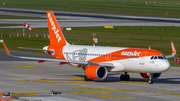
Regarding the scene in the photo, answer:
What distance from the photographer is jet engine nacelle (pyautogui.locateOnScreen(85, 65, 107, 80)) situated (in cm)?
4689

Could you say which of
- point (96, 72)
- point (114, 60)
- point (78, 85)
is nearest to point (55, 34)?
point (114, 60)

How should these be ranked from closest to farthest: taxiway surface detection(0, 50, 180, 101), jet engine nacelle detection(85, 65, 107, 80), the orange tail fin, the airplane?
taxiway surface detection(0, 50, 180, 101) < the airplane < jet engine nacelle detection(85, 65, 107, 80) < the orange tail fin

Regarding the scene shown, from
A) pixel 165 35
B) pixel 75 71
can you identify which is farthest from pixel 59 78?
pixel 165 35

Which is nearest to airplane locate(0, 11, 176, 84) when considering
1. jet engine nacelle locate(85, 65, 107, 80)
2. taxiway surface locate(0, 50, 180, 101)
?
jet engine nacelle locate(85, 65, 107, 80)

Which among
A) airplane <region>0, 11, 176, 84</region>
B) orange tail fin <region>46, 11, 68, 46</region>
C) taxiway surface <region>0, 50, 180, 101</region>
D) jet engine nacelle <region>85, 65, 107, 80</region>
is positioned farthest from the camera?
orange tail fin <region>46, 11, 68, 46</region>

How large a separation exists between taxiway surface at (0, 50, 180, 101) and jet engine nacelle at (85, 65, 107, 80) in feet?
2.95

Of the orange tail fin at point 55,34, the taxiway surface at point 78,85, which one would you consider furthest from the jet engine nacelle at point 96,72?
the orange tail fin at point 55,34

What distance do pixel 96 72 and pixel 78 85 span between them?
2619 mm

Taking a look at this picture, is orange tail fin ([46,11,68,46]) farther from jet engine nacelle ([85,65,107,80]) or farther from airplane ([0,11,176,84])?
jet engine nacelle ([85,65,107,80])

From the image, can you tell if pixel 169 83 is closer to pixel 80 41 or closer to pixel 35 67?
pixel 35 67

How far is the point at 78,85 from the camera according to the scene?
Result: 46.1 m

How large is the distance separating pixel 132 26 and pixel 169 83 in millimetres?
89827

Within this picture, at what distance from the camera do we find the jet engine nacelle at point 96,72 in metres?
46.9

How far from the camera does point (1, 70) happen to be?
6025 centimetres
